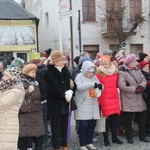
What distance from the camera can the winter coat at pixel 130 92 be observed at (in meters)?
6.64

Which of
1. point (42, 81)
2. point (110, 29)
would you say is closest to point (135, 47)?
point (110, 29)

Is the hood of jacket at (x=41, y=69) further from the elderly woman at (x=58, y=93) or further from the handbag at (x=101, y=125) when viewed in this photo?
the handbag at (x=101, y=125)

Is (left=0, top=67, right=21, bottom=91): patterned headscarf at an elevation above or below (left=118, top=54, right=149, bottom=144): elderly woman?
above

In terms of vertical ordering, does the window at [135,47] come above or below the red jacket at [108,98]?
above

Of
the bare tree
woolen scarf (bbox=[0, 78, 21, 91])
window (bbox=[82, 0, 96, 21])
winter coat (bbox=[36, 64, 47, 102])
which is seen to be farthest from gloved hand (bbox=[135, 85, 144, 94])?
window (bbox=[82, 0, 96, 21])

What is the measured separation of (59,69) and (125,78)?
4.71 ft

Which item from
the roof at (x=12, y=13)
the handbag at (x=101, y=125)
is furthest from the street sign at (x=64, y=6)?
the roof at (x=12, y=13)

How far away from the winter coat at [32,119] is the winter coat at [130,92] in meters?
1.88

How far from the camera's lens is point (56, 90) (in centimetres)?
588

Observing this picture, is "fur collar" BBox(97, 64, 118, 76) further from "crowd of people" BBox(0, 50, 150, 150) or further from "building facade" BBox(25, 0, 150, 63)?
"building facade" BBox(25, 0, 150, 63)

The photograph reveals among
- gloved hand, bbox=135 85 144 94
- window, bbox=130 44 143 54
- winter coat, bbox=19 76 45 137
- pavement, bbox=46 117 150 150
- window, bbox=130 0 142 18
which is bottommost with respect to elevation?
pavement, bbox=46 117 150 150

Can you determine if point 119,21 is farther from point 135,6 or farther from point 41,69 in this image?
point 41,69

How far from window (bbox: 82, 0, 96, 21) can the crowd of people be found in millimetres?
18766

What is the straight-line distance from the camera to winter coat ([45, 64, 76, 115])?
5.91m
